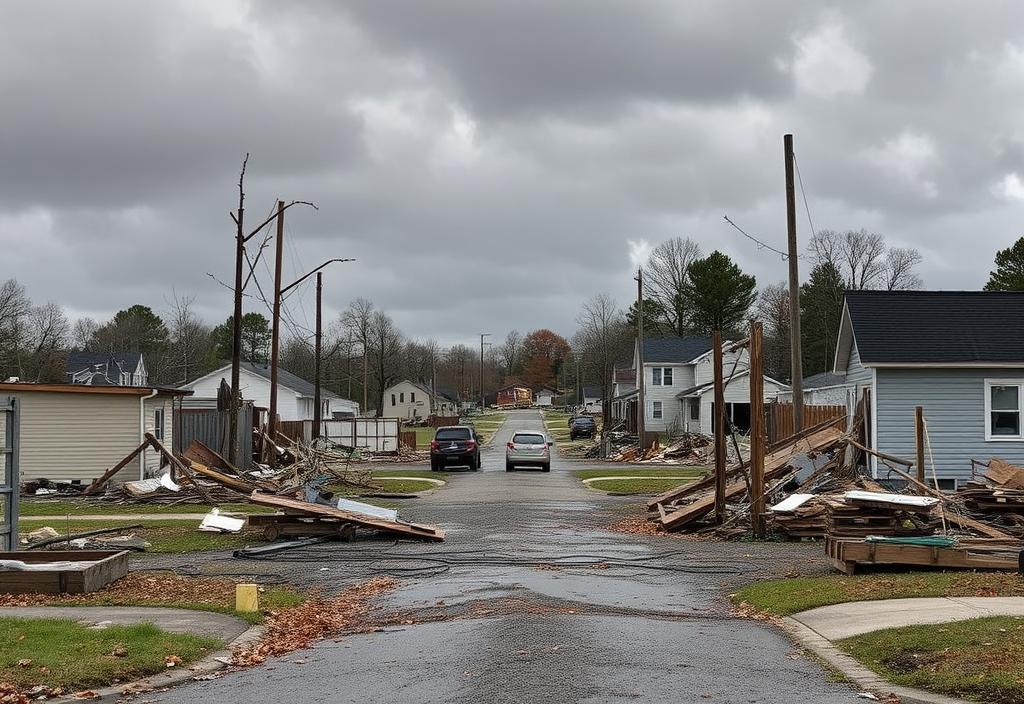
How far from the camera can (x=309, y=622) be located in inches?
491

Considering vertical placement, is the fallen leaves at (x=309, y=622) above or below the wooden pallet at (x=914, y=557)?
below

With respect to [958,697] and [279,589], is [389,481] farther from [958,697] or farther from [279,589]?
[958,697]

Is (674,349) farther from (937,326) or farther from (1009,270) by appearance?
(937,326)

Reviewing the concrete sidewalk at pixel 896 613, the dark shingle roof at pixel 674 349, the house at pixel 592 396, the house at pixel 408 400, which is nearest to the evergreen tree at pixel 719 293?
the dark shingle roof at pixel 674 349

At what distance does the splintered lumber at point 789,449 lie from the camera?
2344cm

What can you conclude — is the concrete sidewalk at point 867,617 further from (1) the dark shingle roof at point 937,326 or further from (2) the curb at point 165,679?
(1) the dark shingle roof at point 937,326

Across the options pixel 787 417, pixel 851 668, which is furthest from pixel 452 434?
pixel 851 668

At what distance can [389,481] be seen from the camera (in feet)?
124

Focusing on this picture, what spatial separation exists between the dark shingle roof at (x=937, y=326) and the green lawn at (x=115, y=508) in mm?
16182

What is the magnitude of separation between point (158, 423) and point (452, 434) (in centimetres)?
1256

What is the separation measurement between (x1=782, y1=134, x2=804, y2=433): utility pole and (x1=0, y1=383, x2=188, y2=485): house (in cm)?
1818

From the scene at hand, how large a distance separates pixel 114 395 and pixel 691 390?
4669 cm

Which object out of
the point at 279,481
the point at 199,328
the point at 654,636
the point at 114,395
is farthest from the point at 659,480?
the point at 199,328

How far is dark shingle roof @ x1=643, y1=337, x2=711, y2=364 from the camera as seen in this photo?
76.6m
